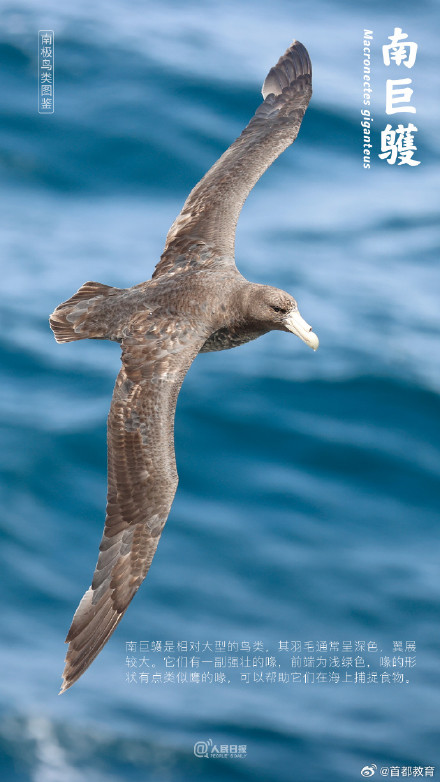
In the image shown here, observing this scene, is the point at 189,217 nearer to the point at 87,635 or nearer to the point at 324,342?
the point at 87,635

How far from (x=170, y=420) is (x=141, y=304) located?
4.96 feet

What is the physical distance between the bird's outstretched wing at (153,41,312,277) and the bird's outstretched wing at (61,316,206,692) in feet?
6.11

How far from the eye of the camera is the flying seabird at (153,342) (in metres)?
12.1

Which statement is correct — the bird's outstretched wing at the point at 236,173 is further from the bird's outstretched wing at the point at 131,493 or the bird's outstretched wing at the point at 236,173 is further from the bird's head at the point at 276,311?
the bird's outstretched wing at the point at 131,493

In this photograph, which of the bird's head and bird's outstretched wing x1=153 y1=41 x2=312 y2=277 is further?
bird's outstretched wing x1=153 y1=41 x2=312 y2=277

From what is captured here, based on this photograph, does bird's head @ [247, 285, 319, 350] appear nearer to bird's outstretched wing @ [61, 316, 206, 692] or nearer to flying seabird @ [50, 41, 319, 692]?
flying seabird @ [50, 41, 319, 692]

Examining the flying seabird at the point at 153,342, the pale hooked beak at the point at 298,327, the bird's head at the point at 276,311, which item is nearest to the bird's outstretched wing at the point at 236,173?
the flying seabird at the point at 153,342

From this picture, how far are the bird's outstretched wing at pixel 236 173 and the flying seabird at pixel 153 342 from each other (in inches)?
0.8

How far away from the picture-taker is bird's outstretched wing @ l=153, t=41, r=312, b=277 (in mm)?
13930

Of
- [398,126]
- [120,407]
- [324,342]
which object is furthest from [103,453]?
[398,126]

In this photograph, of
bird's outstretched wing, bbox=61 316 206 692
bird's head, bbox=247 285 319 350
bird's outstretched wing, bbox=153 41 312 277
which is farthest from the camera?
bird's outstretched wing, bbox=153 41 312 277

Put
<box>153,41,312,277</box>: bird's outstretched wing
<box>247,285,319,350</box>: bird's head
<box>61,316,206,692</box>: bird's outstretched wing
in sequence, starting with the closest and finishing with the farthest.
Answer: <box>61,316,206,692</box>: bird's outstretched wing
<box>247,285,319,350</box>: bird's head
<box>153,41,312,277</box>: bird's outstretched wing

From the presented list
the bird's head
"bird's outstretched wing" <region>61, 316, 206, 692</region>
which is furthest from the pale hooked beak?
"bird's outstretched wing" <region>61, 316, 206, 692</region>

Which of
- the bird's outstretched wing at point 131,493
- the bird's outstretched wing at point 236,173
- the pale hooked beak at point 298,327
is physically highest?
the bird's outstretched wing at point 236,173
